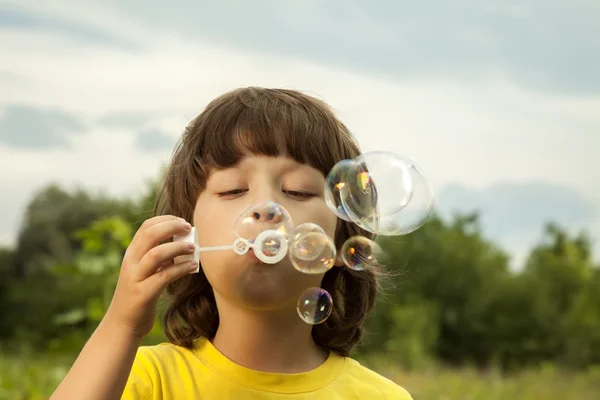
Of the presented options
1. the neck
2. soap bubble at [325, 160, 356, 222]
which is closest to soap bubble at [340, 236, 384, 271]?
soap bubble at [325, 160, 356, 222]

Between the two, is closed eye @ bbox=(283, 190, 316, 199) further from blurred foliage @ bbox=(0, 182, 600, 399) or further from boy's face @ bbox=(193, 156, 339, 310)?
blurred foliage @ bbox=(0, 182, 600, 399)

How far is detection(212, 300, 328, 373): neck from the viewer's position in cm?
196

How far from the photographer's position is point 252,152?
1964 millimetres

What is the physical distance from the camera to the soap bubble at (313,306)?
6.47 feet

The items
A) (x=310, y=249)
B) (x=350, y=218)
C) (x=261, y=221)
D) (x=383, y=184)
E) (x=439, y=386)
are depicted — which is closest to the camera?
(x=261, y=221)

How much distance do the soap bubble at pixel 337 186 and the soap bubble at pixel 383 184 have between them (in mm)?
116

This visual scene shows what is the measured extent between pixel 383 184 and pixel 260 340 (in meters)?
0.60

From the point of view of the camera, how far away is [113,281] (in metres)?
4.44

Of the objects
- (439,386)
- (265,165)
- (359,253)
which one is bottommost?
(439,386)

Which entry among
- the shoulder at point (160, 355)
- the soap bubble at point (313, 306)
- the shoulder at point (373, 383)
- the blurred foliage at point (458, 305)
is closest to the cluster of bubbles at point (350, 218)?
the soap bubble at point (313, 306)

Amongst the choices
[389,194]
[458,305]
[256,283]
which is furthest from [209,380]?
[458,305]

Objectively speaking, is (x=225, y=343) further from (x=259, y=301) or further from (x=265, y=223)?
(x=265, y=223)

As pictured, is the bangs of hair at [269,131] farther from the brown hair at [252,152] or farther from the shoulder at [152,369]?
the shoulder at [152,369]

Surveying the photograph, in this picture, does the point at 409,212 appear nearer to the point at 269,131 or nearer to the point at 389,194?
the point at 389,194
